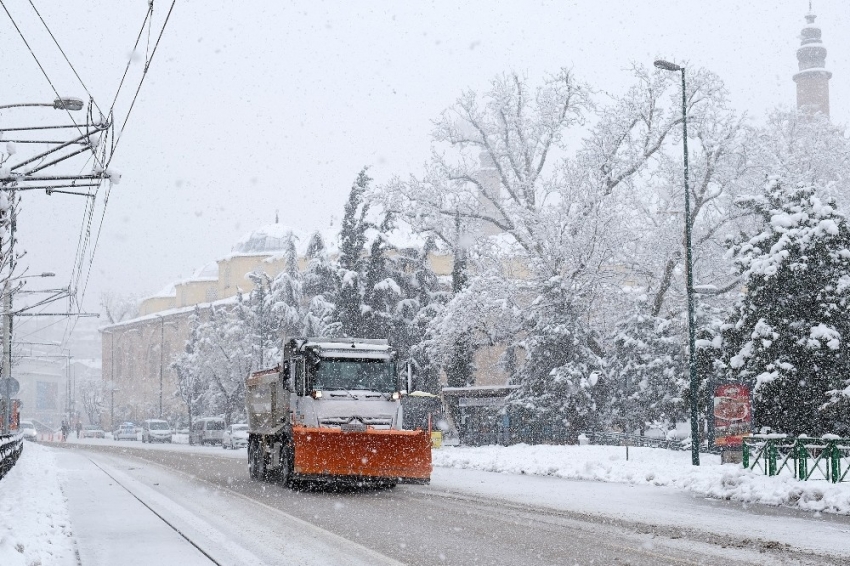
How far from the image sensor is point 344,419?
20.6 m

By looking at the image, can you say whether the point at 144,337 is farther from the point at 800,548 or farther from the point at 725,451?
the point at 800,548

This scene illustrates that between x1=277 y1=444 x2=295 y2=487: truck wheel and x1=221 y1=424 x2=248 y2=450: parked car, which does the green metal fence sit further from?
x1=221 y1=424 x2=248 y2=450: parked car

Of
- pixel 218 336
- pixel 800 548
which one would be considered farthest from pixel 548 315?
pixel 218 336

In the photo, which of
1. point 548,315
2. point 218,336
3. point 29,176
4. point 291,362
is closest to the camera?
point 29,176

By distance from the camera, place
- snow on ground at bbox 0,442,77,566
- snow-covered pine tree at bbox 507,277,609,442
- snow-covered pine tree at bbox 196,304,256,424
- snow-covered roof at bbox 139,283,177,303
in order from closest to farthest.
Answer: snow on ground at bbox 0,442,77,566, snow-covered pine tree at bbox 507,277,609,442, snow-covered pine tree at bbox 196,304,256,424, snow-covered roof at bbox 139,283,177,303

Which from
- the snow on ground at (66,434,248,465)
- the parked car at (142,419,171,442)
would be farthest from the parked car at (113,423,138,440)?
the parked car at (142,419,171,442)

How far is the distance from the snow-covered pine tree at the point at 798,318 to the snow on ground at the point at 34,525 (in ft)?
61.6

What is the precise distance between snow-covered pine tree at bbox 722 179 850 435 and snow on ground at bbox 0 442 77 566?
61.6ft

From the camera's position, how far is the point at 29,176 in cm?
1731

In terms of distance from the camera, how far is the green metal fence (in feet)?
66.0

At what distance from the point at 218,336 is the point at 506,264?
3492 cm

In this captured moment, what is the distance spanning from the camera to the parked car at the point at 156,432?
257 feet

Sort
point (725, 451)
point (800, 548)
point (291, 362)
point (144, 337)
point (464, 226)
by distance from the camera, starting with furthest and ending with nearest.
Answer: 1. point (144, 337)
2. point (464, 226)
3. point (725, 451)
4. point (291, 362)
5. point (800, 548)

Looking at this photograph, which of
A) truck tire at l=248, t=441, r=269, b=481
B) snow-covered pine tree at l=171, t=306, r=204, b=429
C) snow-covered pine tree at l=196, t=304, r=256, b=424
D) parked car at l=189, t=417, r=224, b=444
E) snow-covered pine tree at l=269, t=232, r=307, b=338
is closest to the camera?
truck tire at l=248, t=441, r=269, b=481
